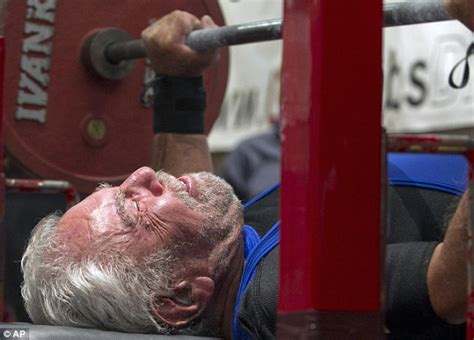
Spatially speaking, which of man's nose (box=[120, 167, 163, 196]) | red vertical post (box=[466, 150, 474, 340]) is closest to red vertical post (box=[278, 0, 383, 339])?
red vertical post (box=[466, 150, 474, 340])

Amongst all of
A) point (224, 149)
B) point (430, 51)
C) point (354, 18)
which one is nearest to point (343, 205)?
point (354, 18)

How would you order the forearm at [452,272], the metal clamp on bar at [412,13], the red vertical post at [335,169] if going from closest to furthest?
1. the red vertical post at [335,169]
2. the forearm at [452,272]
3. the metal clamp on bar at [412,13]

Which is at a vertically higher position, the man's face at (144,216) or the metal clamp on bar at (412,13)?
the metal clamp on bar at (412,13)

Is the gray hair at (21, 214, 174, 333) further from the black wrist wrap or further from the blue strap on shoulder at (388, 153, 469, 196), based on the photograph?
the black wrist wrap

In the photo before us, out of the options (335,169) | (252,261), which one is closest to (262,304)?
(252,261)

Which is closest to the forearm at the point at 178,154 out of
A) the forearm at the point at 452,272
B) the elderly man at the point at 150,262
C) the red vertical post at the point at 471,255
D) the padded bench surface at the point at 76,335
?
the elderly man at the point at 150,262

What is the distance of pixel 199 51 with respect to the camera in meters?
Answer: 2.06

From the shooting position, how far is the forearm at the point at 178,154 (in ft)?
7.01

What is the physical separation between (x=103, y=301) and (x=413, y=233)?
1.72 feet

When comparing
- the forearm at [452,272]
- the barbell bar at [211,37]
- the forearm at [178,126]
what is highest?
the barbell bar at [211,37]

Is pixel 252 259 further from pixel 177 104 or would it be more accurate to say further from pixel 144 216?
pixel 177 104

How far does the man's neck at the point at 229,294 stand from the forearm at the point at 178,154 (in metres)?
0.47

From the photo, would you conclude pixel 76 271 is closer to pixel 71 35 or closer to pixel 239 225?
pixel 239 225

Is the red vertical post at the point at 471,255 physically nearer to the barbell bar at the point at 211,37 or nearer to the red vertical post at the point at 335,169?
the red vertical post at the point at 335,169
